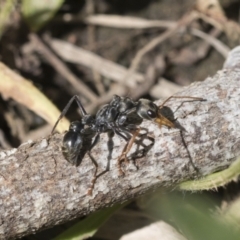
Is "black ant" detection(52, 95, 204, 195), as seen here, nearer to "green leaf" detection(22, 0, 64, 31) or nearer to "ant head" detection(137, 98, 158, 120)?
"ant head" detection(137, 98, 158, 120)

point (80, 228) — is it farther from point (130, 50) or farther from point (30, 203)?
point (130, 50)

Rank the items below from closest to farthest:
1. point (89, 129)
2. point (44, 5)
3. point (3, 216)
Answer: point (3, 216) → point (89, 129) → point (44, 5)

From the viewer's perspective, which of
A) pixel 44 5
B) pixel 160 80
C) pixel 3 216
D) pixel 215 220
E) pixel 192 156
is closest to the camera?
pixel 215 220

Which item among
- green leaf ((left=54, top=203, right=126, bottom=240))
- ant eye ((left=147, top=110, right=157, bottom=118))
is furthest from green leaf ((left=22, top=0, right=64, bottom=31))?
green leaf ((left=54, top=203, right=126, bottom=240))

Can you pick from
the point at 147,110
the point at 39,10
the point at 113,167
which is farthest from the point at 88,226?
the point at 39,10

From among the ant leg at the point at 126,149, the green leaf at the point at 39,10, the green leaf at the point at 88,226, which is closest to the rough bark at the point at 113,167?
the ant leg at the point at 126,149

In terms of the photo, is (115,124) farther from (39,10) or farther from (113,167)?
(39,10)

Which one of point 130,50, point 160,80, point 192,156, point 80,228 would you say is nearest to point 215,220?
point 192,156
